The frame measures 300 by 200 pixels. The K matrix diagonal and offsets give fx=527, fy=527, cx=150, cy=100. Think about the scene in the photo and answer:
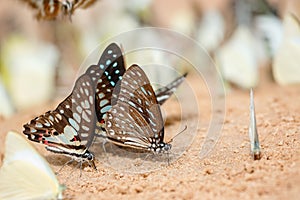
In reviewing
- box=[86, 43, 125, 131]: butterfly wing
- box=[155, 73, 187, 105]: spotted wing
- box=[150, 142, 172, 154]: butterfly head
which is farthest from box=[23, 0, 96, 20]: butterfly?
box=[150, 142, 172, 154]: butterfly head

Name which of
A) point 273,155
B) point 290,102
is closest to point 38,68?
point 290,102

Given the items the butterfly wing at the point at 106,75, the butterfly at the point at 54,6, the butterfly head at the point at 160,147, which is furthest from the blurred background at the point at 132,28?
the butterfly head at the point at 160,147

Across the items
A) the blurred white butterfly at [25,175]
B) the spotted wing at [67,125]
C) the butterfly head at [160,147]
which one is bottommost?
the blurred white butterfly at [25,175]

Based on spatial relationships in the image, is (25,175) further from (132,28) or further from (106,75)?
(132,28)

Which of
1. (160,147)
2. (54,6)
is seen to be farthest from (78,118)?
(54,6)

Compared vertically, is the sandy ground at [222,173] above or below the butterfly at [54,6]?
below

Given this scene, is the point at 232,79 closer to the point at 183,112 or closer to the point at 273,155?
the point at 183,112

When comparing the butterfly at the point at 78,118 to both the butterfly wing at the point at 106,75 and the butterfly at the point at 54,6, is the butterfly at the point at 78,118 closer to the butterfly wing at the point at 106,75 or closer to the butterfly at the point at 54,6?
the butterfly wing at the point at 106,75
